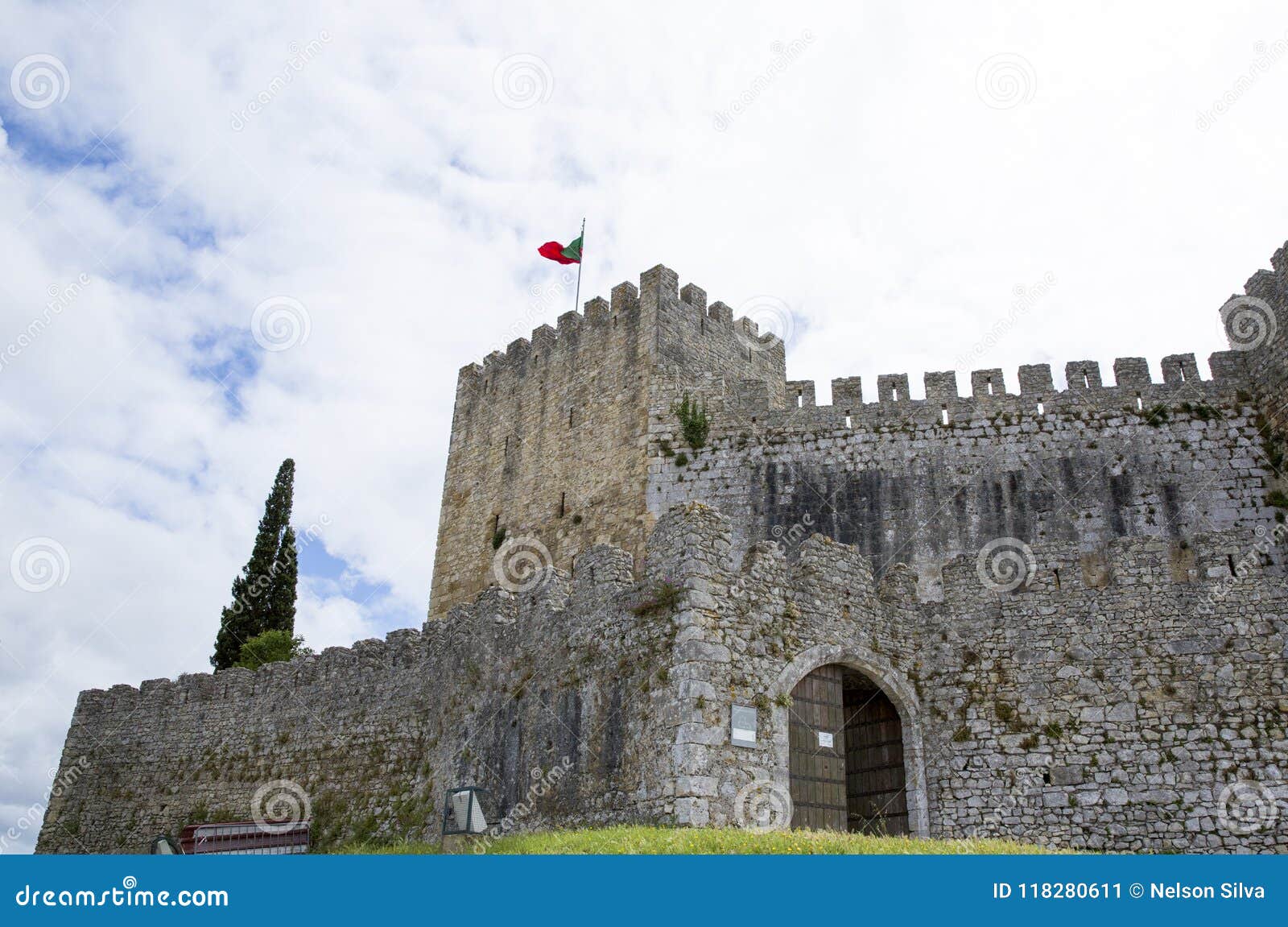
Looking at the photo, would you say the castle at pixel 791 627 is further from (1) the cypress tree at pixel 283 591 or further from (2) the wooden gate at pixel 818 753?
(1) the cypress tree at pixel 283 591

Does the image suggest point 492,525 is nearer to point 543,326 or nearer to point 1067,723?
point 543,326

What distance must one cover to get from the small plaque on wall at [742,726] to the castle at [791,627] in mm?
44

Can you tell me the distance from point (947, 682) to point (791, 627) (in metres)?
2.31

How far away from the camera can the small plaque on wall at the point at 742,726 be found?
42.8 feet

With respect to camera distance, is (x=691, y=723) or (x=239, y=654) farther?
(x=239, y=654)

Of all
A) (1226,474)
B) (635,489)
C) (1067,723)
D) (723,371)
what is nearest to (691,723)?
(1067,723)

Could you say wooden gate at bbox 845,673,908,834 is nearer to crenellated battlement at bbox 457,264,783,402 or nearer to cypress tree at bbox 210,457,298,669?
crenellated battlement at bbox 457,264,783,402

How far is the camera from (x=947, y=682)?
1456cm

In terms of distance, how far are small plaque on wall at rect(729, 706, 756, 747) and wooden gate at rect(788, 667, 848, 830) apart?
2.40 feet

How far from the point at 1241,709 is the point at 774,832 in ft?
20.0

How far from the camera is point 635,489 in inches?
1069

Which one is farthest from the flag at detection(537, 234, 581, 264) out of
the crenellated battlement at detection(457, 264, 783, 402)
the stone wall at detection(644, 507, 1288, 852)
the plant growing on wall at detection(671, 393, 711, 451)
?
the stone wall at detection(644, 507, 1288, 852)

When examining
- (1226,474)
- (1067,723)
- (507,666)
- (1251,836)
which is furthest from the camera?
(1226,474)

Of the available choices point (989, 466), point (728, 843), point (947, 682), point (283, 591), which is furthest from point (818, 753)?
point (283, 591)
